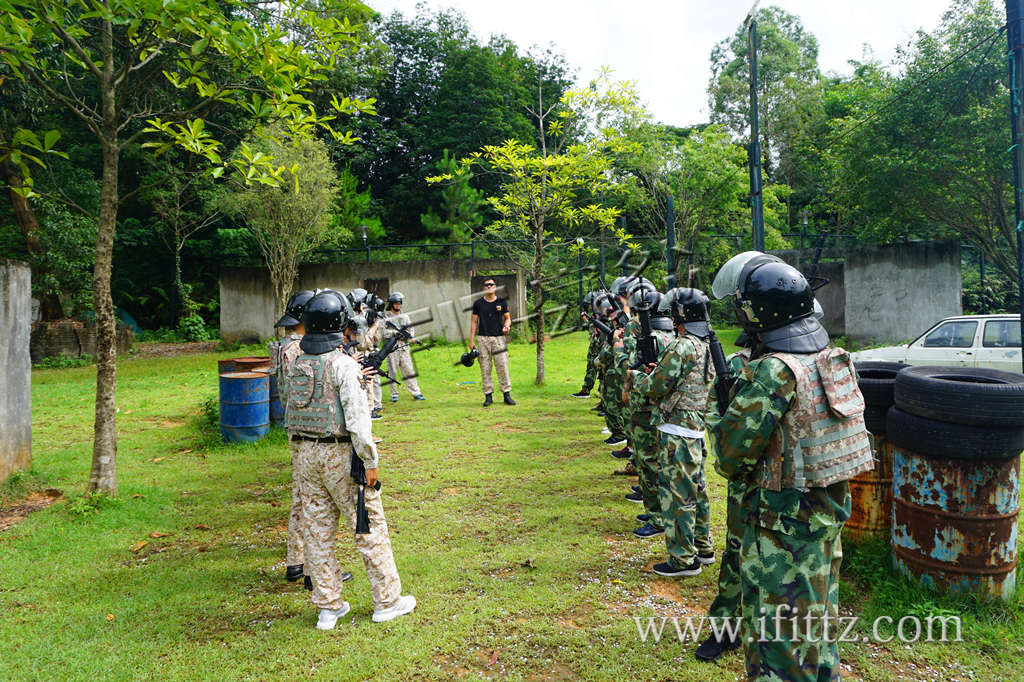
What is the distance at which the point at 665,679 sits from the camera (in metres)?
3.18

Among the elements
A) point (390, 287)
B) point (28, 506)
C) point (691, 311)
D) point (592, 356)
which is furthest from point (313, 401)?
point (390, 287)

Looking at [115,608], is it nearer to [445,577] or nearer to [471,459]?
[445,577]

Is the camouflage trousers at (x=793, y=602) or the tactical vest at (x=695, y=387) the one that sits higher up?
the tactical vest at (x=695, y=387)

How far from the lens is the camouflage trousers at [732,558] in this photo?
315 centimetres

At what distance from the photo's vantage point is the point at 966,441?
3.61m

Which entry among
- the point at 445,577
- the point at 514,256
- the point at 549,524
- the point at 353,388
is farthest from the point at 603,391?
the point at 514,256

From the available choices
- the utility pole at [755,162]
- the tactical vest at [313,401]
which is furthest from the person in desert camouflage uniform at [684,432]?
the utility pole at [755,162]

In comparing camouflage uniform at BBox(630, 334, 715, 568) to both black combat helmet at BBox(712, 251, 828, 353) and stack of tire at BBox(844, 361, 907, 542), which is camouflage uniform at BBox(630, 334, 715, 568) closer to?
stack of tire at BBox(844, 361, 907, 542)

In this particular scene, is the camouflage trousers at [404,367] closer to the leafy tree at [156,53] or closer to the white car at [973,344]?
the leafy tree at [156,53]

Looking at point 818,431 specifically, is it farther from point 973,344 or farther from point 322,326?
point 973,344

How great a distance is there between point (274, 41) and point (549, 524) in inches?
183

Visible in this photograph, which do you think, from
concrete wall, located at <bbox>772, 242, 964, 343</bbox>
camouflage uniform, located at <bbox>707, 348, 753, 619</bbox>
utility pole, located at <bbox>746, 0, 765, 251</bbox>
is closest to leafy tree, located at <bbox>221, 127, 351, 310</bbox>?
concrete wall, located at <bbox>772, 242, 964, 343</bbox>

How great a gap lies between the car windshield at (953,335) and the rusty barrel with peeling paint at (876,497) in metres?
7.79

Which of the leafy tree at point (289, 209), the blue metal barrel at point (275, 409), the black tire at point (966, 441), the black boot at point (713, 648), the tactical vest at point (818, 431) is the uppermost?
the leafy tree at point (289, 209)
